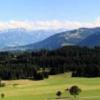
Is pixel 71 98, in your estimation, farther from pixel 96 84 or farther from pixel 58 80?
pixel 58 80

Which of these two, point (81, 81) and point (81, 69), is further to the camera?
point (81, 69)

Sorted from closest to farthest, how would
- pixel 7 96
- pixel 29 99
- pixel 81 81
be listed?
pixel 29 99 → pixel 7 96 → pixel 81 81

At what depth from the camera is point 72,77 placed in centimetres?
19088

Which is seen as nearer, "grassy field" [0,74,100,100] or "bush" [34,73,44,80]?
"grassy field" [0,74,100,100]

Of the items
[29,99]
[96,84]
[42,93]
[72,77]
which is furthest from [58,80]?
[29,99]

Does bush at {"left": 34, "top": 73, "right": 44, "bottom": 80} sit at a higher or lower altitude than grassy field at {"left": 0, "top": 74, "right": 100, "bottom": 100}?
higher

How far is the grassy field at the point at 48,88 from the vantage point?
405ft

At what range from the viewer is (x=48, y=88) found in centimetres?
15162

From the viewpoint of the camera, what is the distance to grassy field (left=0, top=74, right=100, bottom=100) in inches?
4856

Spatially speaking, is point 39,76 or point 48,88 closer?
point 48,88

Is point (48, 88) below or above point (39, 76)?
below

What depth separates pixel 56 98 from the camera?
115062 mm

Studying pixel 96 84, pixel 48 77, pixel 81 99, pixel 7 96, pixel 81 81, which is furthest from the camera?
pixel 48 77

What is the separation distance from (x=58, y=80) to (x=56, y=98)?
6834cm
